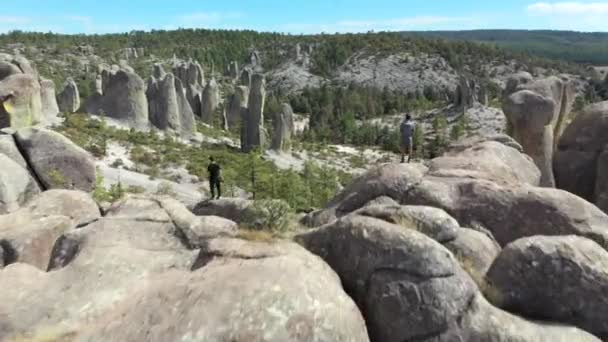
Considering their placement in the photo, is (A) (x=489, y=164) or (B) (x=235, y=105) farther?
(B) (x=235, y=105)

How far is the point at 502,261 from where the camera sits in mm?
9688

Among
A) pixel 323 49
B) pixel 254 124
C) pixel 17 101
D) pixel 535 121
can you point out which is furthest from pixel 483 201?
pixel 323 49

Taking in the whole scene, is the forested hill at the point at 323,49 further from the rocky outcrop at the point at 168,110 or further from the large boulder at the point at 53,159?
the large boulder at the point at 53,159

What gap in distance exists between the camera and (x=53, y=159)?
2081 centimetres

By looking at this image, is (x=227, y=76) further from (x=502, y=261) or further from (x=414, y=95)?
(x=502, y=261)

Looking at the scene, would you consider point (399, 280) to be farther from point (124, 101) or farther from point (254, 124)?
point (254, 124)

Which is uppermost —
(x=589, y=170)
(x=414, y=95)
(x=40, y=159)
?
(x=40, y=159)

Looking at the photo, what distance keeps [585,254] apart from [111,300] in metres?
8.05

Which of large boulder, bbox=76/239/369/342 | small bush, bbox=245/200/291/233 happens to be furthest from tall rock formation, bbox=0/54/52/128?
large boulder, bbox=76/239/369/342

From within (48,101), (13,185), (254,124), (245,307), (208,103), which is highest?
(245,307)

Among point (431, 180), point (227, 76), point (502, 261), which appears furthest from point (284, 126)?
point (227, 76)

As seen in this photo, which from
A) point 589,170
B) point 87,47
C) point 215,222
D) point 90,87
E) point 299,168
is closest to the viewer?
point 215,222

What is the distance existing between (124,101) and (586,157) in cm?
4451

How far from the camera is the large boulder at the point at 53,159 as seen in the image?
67.2ft
